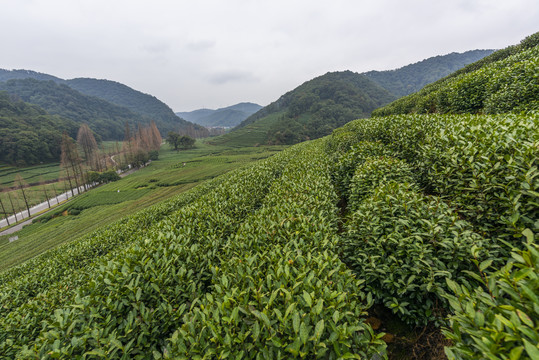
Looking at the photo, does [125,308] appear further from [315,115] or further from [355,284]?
[315,115]

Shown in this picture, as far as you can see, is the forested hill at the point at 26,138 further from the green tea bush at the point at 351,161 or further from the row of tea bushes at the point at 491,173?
the row of tea bushes at the point at 491,173

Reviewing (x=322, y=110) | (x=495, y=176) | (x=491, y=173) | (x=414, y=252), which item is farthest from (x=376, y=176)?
(x=322, y=110)

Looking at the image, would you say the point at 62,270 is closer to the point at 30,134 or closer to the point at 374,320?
the point at 374,320

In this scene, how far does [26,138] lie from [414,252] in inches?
5195

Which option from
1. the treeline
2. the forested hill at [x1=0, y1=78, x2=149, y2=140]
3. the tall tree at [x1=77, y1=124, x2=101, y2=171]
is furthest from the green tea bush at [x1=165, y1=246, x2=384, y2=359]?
the forested hill at [x1=0, y1=78, x2=149, y2=140]

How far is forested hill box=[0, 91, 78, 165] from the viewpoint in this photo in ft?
261

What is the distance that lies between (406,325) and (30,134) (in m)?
135

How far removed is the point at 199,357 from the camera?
207 centimetres

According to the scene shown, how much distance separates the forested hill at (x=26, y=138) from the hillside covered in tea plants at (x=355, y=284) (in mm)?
120867

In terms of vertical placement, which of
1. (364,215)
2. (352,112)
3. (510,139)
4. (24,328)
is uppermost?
(352,112)

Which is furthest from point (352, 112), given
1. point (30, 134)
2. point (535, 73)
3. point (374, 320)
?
point (30, 134)

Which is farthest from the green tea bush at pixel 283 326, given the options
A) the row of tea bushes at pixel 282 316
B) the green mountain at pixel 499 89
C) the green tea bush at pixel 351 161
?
the green mountain at pixel 499 89

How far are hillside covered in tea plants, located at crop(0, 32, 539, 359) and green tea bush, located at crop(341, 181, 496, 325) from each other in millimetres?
26

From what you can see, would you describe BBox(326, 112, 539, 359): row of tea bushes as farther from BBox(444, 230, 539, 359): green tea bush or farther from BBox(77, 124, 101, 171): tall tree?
BBox(77, 124, 101, 171): tall tree
